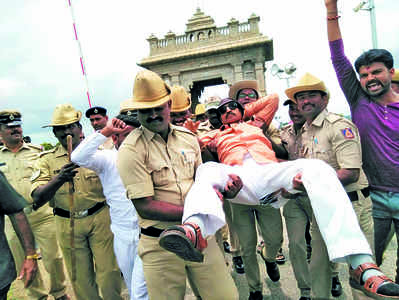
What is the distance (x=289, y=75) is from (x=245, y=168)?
31.8ft

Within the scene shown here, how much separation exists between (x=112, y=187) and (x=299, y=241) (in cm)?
228

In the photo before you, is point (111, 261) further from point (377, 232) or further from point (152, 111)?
point (377, 232)

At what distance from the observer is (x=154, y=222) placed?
7.88 ft

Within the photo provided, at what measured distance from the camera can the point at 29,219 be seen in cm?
405

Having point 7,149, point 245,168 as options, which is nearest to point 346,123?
point 245,168

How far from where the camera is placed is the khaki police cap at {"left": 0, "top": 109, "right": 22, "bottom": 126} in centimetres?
408

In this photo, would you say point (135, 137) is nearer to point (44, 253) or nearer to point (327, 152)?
point (327, 152)

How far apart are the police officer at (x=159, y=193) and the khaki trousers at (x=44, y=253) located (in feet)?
7.60

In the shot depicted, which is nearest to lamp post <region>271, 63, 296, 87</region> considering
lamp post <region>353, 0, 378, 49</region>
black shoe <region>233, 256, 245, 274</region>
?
lamp post <region>353, 0, 378, 49</region>

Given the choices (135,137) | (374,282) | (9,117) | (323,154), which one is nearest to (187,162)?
(135,137)

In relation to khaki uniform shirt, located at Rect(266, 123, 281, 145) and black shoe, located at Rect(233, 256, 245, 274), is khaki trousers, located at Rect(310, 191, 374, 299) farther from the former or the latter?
black shoe, located at Rect(233, 256, 245, 274)

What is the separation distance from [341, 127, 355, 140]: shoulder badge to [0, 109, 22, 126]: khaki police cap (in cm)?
431

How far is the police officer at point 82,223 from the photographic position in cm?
341

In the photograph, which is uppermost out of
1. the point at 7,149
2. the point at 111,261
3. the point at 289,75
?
the point at 289,75
